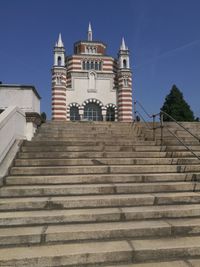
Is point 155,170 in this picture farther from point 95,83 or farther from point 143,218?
point 95,83

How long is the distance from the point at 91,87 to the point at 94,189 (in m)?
27.5

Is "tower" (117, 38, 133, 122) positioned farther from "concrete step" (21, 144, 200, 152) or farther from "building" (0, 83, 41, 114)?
"concrete step" (21, 144, 200, 152)

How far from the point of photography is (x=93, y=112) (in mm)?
32000

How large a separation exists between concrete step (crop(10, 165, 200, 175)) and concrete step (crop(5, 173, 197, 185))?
0.68ft

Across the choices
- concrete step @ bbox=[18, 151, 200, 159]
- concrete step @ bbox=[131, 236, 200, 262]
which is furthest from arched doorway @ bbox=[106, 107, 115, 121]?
concrete step @ bbox=[131, 236, 200, 262]

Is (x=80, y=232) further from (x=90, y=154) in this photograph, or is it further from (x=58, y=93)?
(x=58, y=93)

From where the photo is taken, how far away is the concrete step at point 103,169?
19.4 feet

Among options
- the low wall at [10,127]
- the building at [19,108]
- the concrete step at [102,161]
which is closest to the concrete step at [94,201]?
the concrete step at [102,161]

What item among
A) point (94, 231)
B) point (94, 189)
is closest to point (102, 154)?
point (94, 189)

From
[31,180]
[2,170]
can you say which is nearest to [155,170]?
[31,180]

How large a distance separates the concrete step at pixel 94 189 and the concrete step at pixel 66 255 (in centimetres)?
147

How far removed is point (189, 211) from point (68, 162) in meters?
2.88

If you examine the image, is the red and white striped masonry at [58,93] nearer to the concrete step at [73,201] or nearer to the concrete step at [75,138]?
the concrete step at [75,138]

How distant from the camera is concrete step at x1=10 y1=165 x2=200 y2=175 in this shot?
5.91 meters
